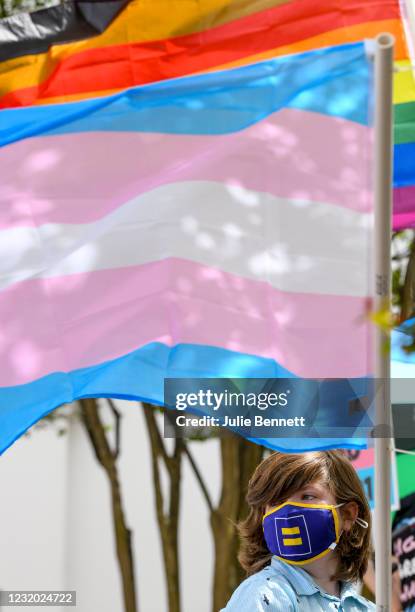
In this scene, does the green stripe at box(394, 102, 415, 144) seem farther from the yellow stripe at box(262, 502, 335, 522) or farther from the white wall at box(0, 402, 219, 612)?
the white wall at box(0, 402, 219, 612)

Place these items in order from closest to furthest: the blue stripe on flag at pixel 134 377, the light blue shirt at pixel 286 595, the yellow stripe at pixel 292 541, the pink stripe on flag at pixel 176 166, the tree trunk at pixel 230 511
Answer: the light blue shirt at pixel 286 595, the yellow stripe at pixel 292 541, the blue stripe on flag at pixel 134 377, the pink stripe on flag at pixel 176 166, the tree trunk at pixel 230 511

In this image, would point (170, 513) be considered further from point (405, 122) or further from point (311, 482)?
point (311, 482)

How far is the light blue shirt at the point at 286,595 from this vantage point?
2738mm

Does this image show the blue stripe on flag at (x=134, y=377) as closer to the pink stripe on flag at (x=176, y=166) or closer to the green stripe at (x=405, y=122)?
the pink stripe on flag at (x=176, y=166)

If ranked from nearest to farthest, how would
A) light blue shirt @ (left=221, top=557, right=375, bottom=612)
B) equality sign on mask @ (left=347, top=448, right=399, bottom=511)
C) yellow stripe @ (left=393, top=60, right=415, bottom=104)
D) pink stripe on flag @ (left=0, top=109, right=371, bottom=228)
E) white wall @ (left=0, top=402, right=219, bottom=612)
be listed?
1. light blue shirt @ (left=221, top=557, right=375, bottom=612)
2. pink stripe on flag @ (left=0, top=109, right=371, bottom=228)
3. yellow stripe @ (left=393, top=60, right=415, bottom=104)
4. equality sign on mask @ (left=347, top=448, right=399, bottom=511)
5. white wall @ (left=0, top=402, right=219, bottom=612)

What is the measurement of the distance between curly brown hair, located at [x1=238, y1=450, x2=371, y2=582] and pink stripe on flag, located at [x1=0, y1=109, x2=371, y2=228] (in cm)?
79

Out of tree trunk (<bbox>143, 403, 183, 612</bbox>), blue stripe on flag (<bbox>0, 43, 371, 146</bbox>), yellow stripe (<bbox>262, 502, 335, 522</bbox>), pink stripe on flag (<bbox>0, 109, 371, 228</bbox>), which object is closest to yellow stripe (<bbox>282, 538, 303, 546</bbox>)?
yellow stripe (<bbox>262, 502, 335, 522</bbox>)

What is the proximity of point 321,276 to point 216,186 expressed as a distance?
0.45 meters

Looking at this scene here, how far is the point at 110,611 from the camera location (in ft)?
44.2

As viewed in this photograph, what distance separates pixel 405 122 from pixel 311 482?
5.28ft

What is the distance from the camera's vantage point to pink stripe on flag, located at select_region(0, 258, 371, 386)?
3.35 metres

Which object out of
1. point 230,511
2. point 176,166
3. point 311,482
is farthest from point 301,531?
point 230,511

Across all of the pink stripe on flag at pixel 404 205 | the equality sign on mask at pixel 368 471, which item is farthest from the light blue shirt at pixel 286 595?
the equality sign on mask at pixel 368 471

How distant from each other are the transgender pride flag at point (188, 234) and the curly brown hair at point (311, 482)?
12 centimetres
